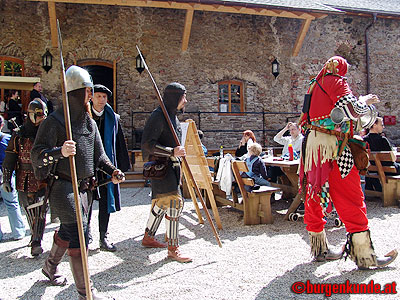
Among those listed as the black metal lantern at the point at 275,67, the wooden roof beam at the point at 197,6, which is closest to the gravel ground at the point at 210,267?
the wooden roof beam at the point at 197,6

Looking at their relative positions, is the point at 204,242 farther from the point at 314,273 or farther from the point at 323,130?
the point at 323,130

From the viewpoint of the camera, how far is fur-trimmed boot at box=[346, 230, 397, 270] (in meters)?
2.93

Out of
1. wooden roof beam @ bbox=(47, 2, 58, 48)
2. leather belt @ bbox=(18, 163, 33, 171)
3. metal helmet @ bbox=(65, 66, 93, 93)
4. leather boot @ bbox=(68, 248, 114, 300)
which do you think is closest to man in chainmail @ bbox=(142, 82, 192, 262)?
metal helmet @ bbox=(65, 66, 93, 93)

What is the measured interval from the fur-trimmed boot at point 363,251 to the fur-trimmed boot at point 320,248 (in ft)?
0.92

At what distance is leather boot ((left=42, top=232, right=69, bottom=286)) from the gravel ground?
0.06m

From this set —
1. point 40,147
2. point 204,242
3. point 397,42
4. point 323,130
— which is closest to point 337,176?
point 323,130

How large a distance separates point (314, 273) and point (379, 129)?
4057 millimetres

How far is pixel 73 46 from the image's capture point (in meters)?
10.3

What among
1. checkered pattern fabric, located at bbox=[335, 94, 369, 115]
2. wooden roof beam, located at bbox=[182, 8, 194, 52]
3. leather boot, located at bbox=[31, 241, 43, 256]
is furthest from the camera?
wooden roof beam, located at bbox=[182, 8, 194, 52]

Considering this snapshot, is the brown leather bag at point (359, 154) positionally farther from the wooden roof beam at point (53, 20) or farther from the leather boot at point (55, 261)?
the wooden roof beam at point (53, 20)

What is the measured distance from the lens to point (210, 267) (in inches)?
128

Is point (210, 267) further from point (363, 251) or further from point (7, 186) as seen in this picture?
point (7, 186)

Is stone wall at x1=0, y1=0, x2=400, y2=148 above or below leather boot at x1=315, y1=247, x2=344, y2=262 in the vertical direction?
above

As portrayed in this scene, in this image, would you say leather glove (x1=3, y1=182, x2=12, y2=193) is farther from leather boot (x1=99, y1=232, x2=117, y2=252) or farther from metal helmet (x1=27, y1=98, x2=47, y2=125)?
leather boot (x1=99, y1=232, x2=117, y2=252)
